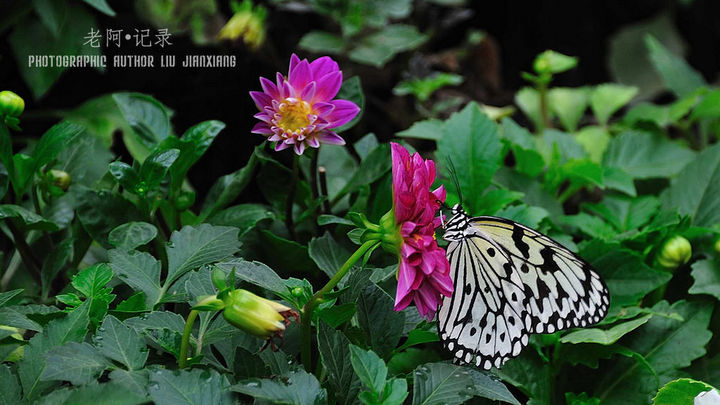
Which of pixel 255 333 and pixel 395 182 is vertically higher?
pixel 395 182

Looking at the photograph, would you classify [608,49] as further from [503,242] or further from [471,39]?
[503,242]

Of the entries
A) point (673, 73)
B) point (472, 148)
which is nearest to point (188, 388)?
point (472, 148)

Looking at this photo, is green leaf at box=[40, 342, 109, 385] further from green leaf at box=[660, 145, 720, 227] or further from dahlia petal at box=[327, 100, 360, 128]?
green leaf at box=[660, 145, 720, 227]

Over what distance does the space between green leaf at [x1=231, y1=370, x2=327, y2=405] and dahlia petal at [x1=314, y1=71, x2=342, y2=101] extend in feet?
1.07

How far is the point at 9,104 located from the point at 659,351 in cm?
98

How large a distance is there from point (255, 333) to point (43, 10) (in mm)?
971

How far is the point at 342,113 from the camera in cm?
84

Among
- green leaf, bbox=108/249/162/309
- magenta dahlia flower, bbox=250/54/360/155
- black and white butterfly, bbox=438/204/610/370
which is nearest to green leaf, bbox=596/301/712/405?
black and white butterfly, bbox=438/204/610/370

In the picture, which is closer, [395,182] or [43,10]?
[395,182]

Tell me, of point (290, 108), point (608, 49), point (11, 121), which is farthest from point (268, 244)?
point (608, 49)

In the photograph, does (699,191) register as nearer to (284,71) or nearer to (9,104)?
(284,71)

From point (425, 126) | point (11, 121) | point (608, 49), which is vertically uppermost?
point (11, 121)

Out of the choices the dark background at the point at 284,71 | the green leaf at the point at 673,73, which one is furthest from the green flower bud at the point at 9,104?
the green leaf at the point at 673,73

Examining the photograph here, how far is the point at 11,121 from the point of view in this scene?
2.92 feet
